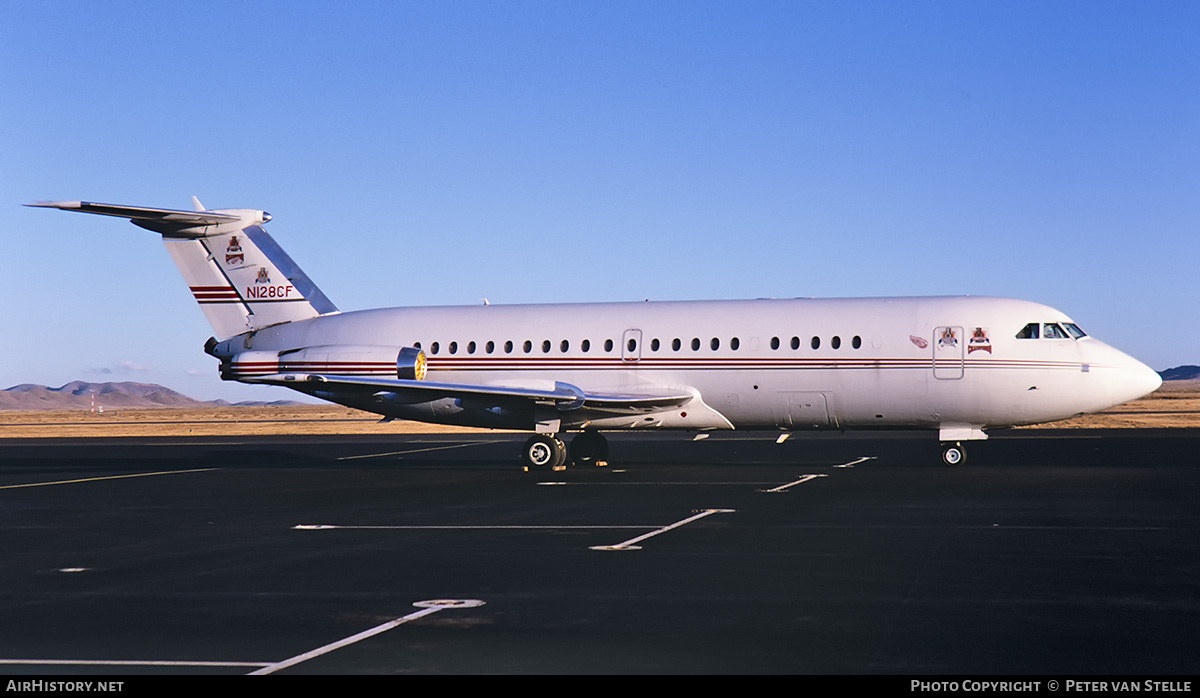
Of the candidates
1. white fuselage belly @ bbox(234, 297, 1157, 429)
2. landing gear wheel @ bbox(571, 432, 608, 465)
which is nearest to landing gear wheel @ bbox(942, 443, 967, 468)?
white fuselage belly @ bbox(234, 297, 1157, 429)

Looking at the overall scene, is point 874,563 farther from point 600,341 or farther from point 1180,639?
point 600,341

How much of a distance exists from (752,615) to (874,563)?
3.16 meters

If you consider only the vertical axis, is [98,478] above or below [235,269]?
below

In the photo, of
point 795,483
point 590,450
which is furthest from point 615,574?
point 590,450

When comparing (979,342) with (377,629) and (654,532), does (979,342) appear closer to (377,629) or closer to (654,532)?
(654,532)

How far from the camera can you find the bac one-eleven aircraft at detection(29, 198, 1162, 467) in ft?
83.7

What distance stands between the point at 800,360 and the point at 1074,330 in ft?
19.5

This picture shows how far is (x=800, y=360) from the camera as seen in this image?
26.5m

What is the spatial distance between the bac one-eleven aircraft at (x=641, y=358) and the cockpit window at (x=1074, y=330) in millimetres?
67

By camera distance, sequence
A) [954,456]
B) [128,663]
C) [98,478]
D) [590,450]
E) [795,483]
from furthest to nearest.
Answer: [590,450] < [98,478] < [954,456] < [795,483] < [128,663]

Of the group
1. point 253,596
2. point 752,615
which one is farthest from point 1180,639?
point 253,596

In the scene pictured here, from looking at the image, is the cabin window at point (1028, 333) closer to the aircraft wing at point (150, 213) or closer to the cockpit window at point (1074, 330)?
the cockpit window at point (1074, 330)

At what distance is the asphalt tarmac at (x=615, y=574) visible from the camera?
805 cm

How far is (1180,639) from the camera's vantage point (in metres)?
8.26
